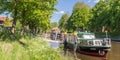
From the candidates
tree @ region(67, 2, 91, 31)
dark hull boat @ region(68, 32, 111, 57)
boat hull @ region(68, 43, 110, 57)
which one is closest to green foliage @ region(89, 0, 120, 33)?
tree @ region(67, 2, 91, 31)

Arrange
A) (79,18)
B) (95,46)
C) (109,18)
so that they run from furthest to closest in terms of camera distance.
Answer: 1. (79,18)
2. (109,18)
3. (95,46)

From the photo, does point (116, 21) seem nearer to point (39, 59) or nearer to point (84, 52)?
point (84, 52)

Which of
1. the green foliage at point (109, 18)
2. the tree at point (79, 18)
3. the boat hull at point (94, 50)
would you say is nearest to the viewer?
the boat hull at point (94, 50)

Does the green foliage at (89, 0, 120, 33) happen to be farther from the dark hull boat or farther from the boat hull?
the boat hull

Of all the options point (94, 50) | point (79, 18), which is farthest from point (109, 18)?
point (94, 50)

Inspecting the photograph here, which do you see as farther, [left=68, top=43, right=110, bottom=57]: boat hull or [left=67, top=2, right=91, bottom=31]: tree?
[left=67, top=2, right=91, bottom=31]: tree

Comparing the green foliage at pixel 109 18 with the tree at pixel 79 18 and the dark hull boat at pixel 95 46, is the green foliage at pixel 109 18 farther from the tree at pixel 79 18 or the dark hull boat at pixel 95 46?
the dark hull boat at pixel 95 46

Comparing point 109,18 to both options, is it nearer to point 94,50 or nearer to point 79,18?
point 79,18

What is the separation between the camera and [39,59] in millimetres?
16703

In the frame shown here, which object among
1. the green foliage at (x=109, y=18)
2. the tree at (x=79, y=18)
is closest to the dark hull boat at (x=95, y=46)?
the green foliage at (x=109, y=18)

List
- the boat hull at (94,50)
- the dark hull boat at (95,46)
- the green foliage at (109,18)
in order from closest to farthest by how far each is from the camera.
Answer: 1. the boat hull at (94,50)
2. the dark hull boat at (95,46)
3. the green foliage at (109,18)

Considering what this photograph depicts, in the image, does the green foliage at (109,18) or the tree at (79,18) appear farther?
the tree at (79,18)

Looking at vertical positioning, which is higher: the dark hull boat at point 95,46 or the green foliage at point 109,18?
the green foliage at point 109,18

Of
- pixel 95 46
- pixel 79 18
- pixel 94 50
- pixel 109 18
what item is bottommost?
pixel 94 50
